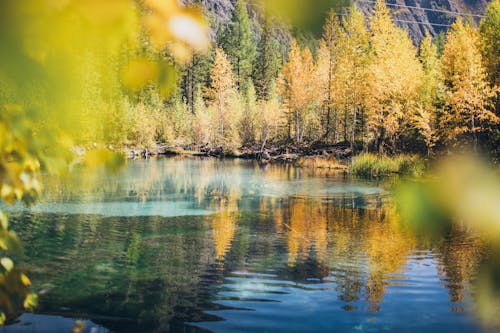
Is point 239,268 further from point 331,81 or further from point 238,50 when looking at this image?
point 238,50

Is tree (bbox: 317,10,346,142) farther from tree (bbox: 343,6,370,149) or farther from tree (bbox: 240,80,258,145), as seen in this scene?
tree (bbox: 240,80,258,145)

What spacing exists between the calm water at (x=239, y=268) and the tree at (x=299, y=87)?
30.0 meters

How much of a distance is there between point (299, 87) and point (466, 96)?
74.9 feet

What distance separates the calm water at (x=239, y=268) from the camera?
6012mm

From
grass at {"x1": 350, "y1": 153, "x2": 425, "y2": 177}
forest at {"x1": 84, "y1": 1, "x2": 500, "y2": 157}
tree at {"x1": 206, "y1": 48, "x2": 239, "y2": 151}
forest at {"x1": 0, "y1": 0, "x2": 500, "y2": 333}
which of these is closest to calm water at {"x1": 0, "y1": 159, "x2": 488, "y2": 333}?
forest at {"x1": 0, "y1": 0, "x2": 500, "y2": 333}

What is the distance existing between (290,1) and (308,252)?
27.9ft

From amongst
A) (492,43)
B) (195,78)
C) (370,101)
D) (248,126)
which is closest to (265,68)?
(195,78)

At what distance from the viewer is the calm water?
601 cm

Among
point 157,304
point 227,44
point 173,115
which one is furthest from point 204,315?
point 227,44

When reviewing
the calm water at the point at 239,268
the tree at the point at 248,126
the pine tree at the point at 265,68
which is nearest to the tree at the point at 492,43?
the calm water at the point at 239,268

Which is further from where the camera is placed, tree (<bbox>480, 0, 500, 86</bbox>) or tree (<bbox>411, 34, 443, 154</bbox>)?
tree (<bbox>480, 0, 500, 86</bbox>)

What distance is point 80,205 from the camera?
1516cm

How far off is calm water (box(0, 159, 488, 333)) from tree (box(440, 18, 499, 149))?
12099 millimetres

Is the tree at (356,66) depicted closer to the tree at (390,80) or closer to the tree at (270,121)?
the tree at (390,80)
